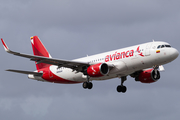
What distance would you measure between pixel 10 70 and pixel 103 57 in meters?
13.2

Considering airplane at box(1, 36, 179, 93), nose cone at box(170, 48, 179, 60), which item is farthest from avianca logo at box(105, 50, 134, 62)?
nose cone at box(170, 48, 179, 60)

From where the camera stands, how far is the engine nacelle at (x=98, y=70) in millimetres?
53594

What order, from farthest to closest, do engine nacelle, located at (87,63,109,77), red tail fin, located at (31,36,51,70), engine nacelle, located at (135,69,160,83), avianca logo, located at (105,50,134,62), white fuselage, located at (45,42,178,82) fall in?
red tail fin, located at (31,36,51,70), engine nacelle, located at (135,69,160,83), engine nacelle, located at (87,63,109,77), avianca logo, located at (105,50,134,62), white fuselage, located at (45,42,178,82)

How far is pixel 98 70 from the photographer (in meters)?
53.5

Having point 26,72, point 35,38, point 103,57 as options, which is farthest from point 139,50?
point 35,38

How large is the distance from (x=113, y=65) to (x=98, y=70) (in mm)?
2223

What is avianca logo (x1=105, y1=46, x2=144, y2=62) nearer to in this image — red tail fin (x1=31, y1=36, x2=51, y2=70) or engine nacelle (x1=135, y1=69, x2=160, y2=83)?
engine nacelle (x1=135, y1=69, x2=160, y2=83)

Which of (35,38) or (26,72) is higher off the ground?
(35,38)

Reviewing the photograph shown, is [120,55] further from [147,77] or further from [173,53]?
[147,77]

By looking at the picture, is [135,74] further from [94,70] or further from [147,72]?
[94,70]

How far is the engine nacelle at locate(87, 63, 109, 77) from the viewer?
176 ft

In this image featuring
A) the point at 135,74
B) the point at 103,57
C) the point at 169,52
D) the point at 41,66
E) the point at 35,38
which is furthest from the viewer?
the point at 35,38

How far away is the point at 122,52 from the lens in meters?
54.3

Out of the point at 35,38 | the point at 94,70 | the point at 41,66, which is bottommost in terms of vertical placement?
the point at 94,70
